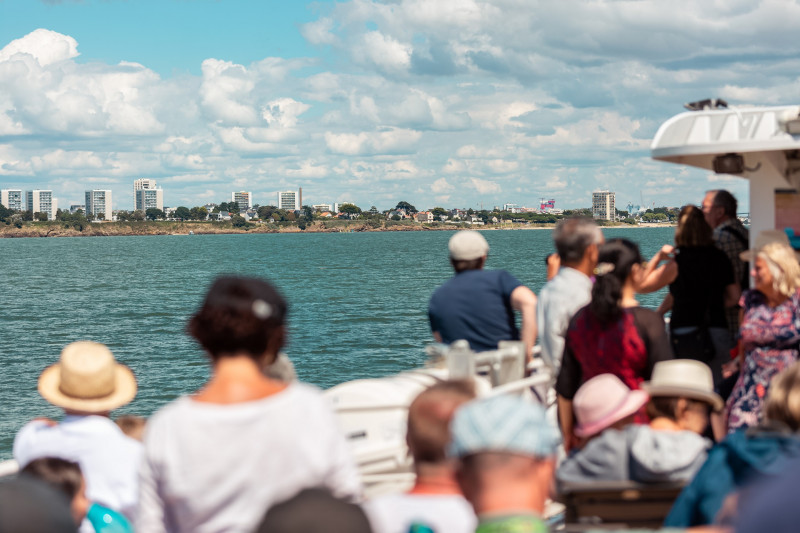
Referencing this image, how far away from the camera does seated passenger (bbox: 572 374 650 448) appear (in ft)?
Result: 12.1

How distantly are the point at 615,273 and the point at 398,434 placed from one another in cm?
137

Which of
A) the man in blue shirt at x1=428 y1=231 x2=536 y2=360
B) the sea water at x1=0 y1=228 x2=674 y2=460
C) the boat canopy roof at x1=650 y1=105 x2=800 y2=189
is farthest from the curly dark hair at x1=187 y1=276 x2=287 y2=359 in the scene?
the boat canopy roof at x1=650 y1=105 x2=800 y2=189

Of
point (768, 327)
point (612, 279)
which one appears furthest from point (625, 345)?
point (768, 327)

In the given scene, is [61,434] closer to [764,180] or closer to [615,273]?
[615,273]

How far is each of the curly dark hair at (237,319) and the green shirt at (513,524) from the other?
87cm

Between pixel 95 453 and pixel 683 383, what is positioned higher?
pixel 683 383

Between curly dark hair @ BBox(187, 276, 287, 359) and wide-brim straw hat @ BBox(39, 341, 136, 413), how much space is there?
1.30 metres

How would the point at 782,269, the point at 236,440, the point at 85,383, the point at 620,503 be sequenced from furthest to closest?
the point at 782,269 → the point at 85,383 → the point at 620,503 → the point at 236,440

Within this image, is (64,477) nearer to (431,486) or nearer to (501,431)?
(431,486)

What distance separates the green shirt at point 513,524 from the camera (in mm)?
2135

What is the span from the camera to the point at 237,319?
2631 millimetres

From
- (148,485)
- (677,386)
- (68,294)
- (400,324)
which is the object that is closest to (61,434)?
(148,485)

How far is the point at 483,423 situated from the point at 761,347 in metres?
3.28

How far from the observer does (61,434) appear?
373cm
